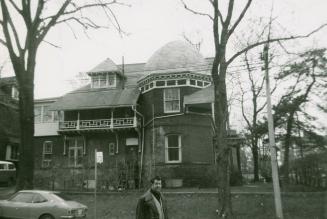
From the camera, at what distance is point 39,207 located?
575 inches

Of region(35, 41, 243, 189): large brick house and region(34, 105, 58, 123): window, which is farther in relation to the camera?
region(34, 105, 58, 123): window

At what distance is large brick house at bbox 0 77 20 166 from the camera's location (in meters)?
37.5

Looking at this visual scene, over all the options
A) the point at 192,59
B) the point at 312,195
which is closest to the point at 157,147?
the point at 192,59

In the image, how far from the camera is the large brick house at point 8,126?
3750 centimetres

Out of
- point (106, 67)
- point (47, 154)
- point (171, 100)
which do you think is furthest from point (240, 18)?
point (47, 154)

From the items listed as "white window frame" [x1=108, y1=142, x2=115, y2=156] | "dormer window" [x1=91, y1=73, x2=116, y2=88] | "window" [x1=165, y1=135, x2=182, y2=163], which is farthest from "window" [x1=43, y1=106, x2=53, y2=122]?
"window" [x1=165, y1=135, x2=182, y2=163]

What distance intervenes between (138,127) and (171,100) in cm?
367

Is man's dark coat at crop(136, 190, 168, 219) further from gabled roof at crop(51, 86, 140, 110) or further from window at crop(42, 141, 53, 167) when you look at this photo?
window at crop(42, 141, 53, 167)

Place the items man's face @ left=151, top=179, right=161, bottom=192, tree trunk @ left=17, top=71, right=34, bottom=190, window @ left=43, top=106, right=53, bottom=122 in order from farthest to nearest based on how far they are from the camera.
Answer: window @ left=43, top=106, right=53, bottom=122 → tree trunk @ left=17, top=71, right=34, bottom=190 → man's face @ left=151, top=179, right=161, bottom=192

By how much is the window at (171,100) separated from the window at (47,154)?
41.1 ft

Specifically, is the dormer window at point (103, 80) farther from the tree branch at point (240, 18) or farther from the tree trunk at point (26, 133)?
the tree branch at point (240, 18)

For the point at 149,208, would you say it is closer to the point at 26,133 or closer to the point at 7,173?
the point at 26,133

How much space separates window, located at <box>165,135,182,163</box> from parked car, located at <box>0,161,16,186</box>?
13265 millimetres

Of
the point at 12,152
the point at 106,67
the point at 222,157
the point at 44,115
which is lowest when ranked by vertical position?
the point at 222,157
